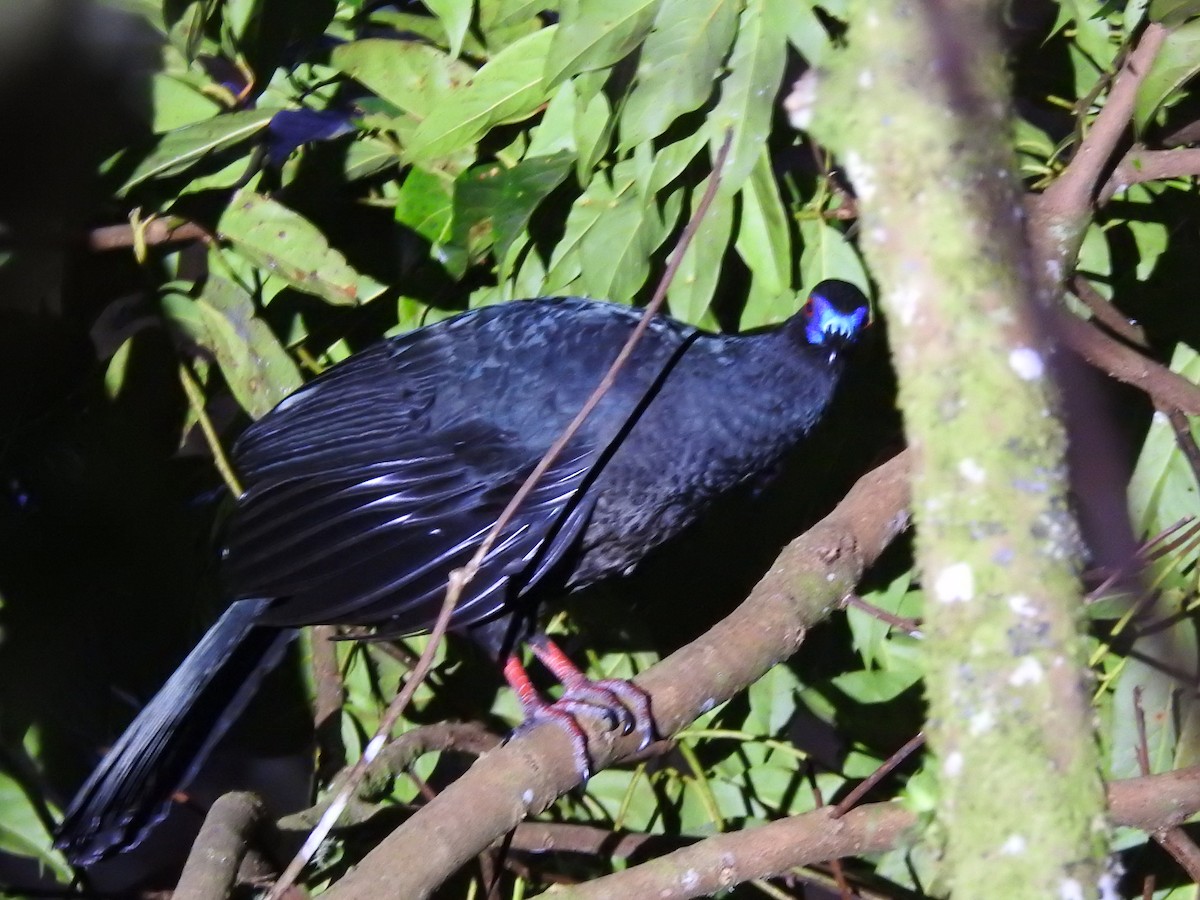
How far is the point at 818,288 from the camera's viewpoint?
154 cm

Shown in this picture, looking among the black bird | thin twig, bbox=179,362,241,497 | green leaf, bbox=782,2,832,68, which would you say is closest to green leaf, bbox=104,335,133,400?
thin twig, bbox=179,362,241,497

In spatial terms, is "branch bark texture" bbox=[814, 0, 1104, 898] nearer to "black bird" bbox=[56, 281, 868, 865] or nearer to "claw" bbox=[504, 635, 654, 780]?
"claw" bbox=[504, 635, 654, 780]

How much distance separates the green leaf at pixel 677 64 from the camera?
1.29m

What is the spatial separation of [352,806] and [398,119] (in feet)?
3.07

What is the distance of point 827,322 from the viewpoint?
5.02 feet

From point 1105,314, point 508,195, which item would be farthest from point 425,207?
point 1105,314

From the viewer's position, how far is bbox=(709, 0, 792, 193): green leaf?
4.26 ft

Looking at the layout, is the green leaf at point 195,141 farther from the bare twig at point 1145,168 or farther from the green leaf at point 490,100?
the bare twig at point 1145,168

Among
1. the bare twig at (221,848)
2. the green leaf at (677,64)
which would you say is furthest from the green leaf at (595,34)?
the bare twig at (221,848)

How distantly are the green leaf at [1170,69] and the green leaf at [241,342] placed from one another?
1.07 m

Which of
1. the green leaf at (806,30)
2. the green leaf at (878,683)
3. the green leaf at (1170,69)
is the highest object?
the green leaf at (806,30)

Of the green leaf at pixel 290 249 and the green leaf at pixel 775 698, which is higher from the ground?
the green leaf at pixel 290 249

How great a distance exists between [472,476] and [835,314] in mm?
510

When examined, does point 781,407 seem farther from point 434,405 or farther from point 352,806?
point 352,806
